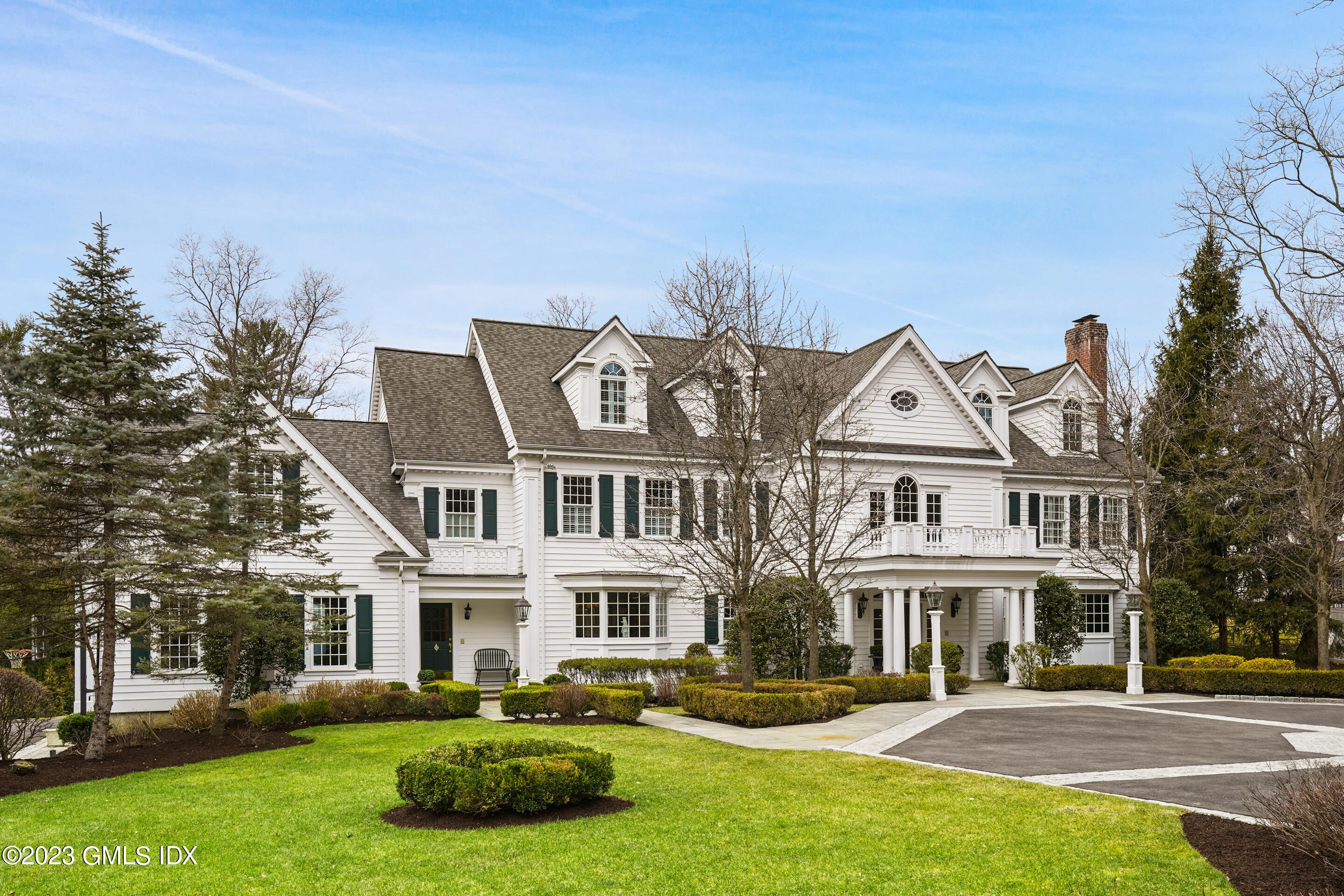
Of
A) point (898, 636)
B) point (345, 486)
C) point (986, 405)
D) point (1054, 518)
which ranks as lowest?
point (898, 636)

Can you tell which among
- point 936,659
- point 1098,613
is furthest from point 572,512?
point 1098,613

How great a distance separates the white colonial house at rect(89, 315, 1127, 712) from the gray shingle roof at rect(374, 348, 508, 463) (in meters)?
0.07

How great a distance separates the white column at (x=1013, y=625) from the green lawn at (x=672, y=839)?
14806 millimetres

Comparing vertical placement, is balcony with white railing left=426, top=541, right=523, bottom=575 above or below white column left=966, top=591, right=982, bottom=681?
above

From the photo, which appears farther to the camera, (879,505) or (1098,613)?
(1098,613)

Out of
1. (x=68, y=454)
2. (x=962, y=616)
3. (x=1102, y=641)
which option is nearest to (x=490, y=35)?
(x=68, y=454)

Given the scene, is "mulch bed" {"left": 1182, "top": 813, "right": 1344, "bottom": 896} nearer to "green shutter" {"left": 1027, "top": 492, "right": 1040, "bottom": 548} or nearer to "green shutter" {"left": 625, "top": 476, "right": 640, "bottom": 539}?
"green shutter" {"left": 625, "top": 476, "right": 640, "bottom": 539}

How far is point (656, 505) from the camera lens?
2828 centimetres

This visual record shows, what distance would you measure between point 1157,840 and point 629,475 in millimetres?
19595

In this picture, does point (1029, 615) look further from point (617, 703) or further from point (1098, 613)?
point (617, 703)

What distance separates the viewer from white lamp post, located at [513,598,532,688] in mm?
24688

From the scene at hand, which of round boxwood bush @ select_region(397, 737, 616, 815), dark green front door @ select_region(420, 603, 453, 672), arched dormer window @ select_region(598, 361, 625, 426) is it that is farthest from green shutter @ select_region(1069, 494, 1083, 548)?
round boxwood bush @ select_region(397, 737, 616, 815)

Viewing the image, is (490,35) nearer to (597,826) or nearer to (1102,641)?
(597,826)

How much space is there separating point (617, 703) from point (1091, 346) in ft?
77.2
